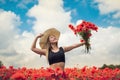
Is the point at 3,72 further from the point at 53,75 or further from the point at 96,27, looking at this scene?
the point at 53,75

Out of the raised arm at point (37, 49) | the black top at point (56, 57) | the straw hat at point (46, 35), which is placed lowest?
the black top at point (56, 57)

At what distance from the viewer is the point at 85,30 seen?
11.7m

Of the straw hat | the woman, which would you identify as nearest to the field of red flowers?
the woman

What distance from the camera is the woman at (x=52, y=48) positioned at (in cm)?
1079

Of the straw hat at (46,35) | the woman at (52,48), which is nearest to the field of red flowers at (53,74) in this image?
the woman at (52,48)

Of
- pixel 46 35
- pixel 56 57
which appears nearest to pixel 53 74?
pixel 56 57

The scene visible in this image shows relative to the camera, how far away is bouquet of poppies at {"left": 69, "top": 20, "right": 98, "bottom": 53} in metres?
11.4

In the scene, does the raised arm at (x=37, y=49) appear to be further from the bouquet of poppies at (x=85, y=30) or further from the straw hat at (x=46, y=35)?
the bouquet of poppies at (x=85, y=30)

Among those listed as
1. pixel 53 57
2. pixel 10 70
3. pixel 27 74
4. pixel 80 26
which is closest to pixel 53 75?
pixel 27 74

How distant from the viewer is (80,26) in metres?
11.5

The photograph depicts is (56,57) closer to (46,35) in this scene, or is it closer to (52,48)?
(52,48)

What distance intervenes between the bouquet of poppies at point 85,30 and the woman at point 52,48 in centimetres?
48

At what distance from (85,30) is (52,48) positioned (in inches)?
53.8

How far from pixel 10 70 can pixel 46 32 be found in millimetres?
2210
